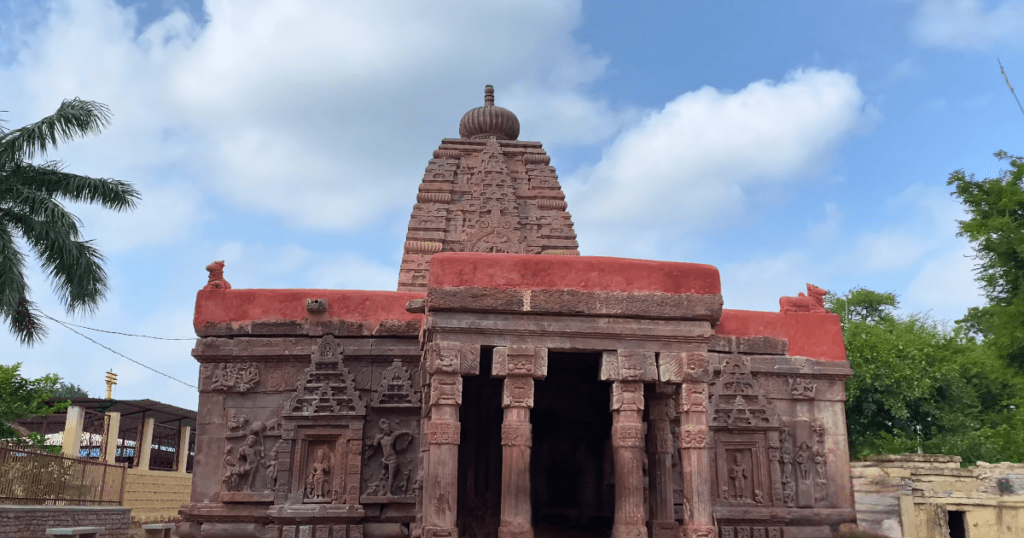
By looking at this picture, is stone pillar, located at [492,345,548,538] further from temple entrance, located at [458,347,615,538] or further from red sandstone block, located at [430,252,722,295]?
temple entrance, located at [458,347,615,538]

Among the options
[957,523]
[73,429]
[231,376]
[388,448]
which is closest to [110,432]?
[73,429]

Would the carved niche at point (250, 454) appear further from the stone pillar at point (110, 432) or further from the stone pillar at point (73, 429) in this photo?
the stone pillar at point (110, 432)

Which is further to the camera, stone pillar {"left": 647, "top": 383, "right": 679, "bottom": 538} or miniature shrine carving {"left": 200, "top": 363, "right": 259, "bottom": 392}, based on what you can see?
miniature shrine carving {"left": 200, "top": 363, "right": 259, "bottom": 392}

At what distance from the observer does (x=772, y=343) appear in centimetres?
1312

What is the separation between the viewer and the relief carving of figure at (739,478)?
12.4 metres

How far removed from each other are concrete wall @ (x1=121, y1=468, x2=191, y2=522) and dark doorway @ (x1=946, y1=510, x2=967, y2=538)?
2076 cm

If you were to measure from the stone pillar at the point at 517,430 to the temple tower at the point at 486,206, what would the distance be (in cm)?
797

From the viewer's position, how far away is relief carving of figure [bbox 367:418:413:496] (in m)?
11.1

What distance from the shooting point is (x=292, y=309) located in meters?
12.0

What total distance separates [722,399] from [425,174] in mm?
8807

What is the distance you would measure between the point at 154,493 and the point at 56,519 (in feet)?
28.5

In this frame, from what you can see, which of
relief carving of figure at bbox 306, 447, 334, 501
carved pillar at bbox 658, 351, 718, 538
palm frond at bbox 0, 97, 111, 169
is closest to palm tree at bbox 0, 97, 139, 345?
palm frond at bbox 0, 97, 111, 169

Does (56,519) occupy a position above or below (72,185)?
below

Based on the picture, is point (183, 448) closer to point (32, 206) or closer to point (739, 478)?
point (32, 206)
